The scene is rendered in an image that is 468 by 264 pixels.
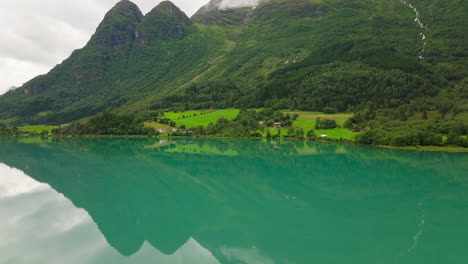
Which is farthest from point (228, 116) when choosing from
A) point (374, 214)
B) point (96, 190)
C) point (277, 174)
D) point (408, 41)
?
point (408, 41)

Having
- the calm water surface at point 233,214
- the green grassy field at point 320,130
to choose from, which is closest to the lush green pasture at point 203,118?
the green grassy field at point 320,130

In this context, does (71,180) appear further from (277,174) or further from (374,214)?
(374,214)

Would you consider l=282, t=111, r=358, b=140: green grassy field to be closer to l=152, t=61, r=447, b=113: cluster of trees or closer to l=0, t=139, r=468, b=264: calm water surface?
l=152, t=61, r=447, b=113: cluster of trees

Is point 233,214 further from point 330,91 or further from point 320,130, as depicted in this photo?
point 330,91

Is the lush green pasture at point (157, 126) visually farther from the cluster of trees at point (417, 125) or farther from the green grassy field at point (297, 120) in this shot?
the cluster of trees at point (417, 125)

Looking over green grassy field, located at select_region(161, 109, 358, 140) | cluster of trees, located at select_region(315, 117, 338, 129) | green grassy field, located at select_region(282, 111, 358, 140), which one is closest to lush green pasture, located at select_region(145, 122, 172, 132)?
green grassy field, located at select_region(161, 109, 358, 140)

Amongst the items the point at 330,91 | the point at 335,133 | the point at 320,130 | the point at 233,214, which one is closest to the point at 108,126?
the point at 320,130
